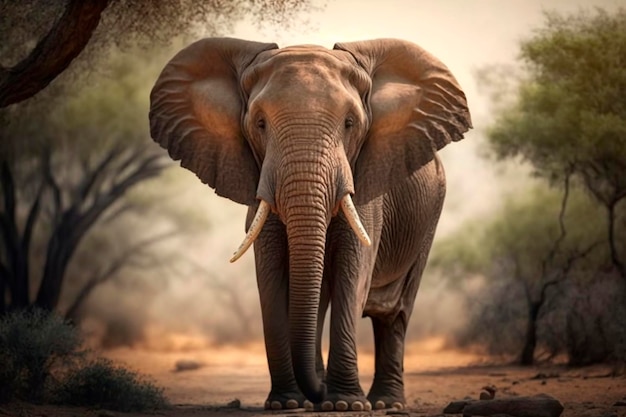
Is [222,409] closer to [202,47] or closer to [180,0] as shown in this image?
[202,47]

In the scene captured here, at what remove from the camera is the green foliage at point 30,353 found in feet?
39.1

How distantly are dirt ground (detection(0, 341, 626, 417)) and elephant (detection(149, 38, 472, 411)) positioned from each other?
0.64m

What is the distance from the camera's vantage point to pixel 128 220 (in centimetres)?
3164

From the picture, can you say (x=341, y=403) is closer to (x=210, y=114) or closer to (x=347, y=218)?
(x=347, y=218)

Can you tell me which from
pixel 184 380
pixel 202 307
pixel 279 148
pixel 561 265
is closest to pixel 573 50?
pixel 561 265

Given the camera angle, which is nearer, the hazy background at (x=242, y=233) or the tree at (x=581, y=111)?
the tree at (x=581, y=111)

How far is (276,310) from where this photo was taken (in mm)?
11008

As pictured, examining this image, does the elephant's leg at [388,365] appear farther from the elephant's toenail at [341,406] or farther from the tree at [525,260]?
the tree at [525,260]

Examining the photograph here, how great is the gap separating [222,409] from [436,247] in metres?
16.3

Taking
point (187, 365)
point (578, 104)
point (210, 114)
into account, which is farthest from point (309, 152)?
point (187, 365)

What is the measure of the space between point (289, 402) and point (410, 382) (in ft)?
36.3

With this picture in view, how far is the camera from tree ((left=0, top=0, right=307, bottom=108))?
11.2 m

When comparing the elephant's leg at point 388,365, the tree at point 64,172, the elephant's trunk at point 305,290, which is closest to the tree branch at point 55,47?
the elephant's trunk at point 305,290

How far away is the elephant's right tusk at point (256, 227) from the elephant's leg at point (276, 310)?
65 cm
